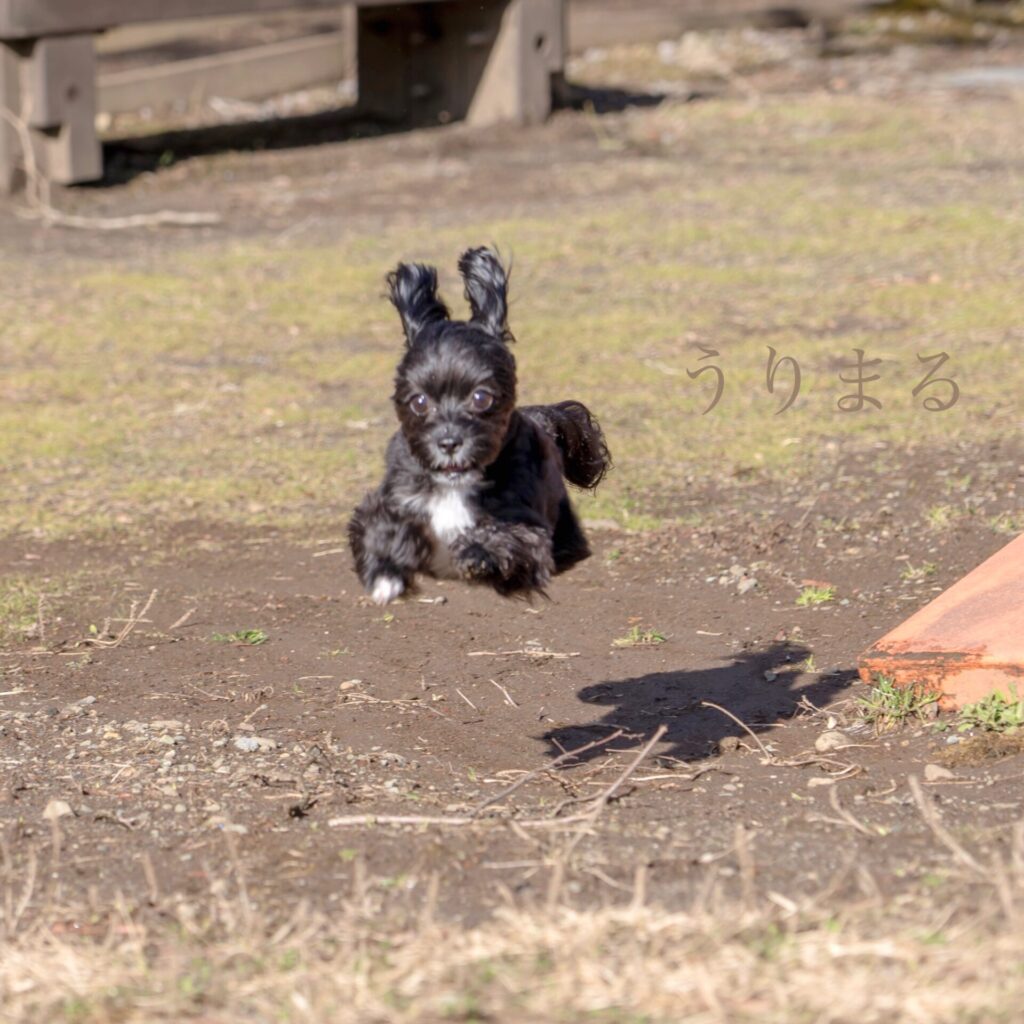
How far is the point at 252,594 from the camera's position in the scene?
29.0ft

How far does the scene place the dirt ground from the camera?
5.51 meters

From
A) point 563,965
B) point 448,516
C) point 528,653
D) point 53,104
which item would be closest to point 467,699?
point 528,653

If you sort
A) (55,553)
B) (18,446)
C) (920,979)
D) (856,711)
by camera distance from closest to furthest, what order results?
(920,979)
(856,711)
(55,553)
(18,446)

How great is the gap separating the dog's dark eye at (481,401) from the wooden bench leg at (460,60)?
47.3ft

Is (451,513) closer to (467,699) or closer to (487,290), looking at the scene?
(487,290)

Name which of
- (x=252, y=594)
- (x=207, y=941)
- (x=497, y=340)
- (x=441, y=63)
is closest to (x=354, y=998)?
(x=207, y=941)

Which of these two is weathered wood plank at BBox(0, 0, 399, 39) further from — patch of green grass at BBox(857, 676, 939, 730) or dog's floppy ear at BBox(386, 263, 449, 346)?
patch of green grass at BBox(857, 676, 939, 730)

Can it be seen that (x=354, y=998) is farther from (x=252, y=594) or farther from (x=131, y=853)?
(x=252, y=594)

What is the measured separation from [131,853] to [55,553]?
4.03 m

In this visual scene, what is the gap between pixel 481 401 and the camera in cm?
564

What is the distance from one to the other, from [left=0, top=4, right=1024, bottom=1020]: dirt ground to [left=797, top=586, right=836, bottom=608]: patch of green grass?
0.27 ft

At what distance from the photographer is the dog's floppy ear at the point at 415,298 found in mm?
5988

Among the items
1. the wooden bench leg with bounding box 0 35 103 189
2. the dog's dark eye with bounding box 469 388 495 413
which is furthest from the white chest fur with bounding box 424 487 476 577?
the wooden bench leg with bounding box 0 35 103 189

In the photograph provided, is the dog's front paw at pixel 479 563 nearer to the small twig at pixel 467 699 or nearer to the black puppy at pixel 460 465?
the black puppy at pixel 460 465
